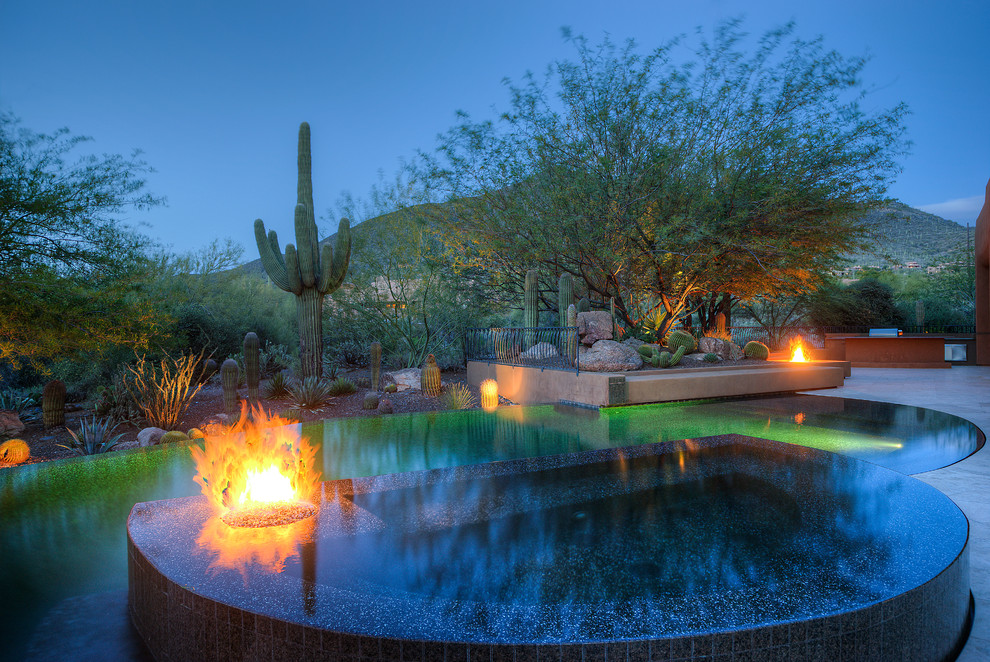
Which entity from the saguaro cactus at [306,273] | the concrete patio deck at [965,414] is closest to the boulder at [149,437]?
the saguaro cactus at [306,273]

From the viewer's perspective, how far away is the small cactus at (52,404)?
7741mm

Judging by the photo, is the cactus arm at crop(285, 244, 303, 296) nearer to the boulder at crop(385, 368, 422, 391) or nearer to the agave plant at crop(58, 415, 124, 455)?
the boulder at crop(385, 368, 422, 391)

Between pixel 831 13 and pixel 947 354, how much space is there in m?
11.3

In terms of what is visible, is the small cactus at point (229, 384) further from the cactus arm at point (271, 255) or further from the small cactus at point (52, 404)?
the cactus arm at point (271, 255)

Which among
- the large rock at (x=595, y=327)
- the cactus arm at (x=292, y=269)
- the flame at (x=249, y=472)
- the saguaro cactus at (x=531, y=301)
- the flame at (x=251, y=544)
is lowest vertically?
the flame at (x=251, y=544)

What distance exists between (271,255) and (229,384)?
10.5 feet

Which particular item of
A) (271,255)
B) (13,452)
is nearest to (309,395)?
(271,255)

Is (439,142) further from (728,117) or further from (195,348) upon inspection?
(195,348)

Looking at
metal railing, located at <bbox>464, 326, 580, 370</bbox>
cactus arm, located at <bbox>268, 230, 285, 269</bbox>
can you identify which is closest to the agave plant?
cactus arm, located at <bbox>268, 230, 285, 269</bbox>

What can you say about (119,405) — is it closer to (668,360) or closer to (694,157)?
(668,360)

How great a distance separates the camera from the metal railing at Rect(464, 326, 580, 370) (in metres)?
10.2

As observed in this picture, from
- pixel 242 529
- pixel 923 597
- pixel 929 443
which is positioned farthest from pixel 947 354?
pixel 242 529

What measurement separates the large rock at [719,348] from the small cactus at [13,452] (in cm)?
1133

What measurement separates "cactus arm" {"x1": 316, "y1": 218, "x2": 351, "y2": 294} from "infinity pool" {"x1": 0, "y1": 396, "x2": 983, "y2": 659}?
4.69 meters
